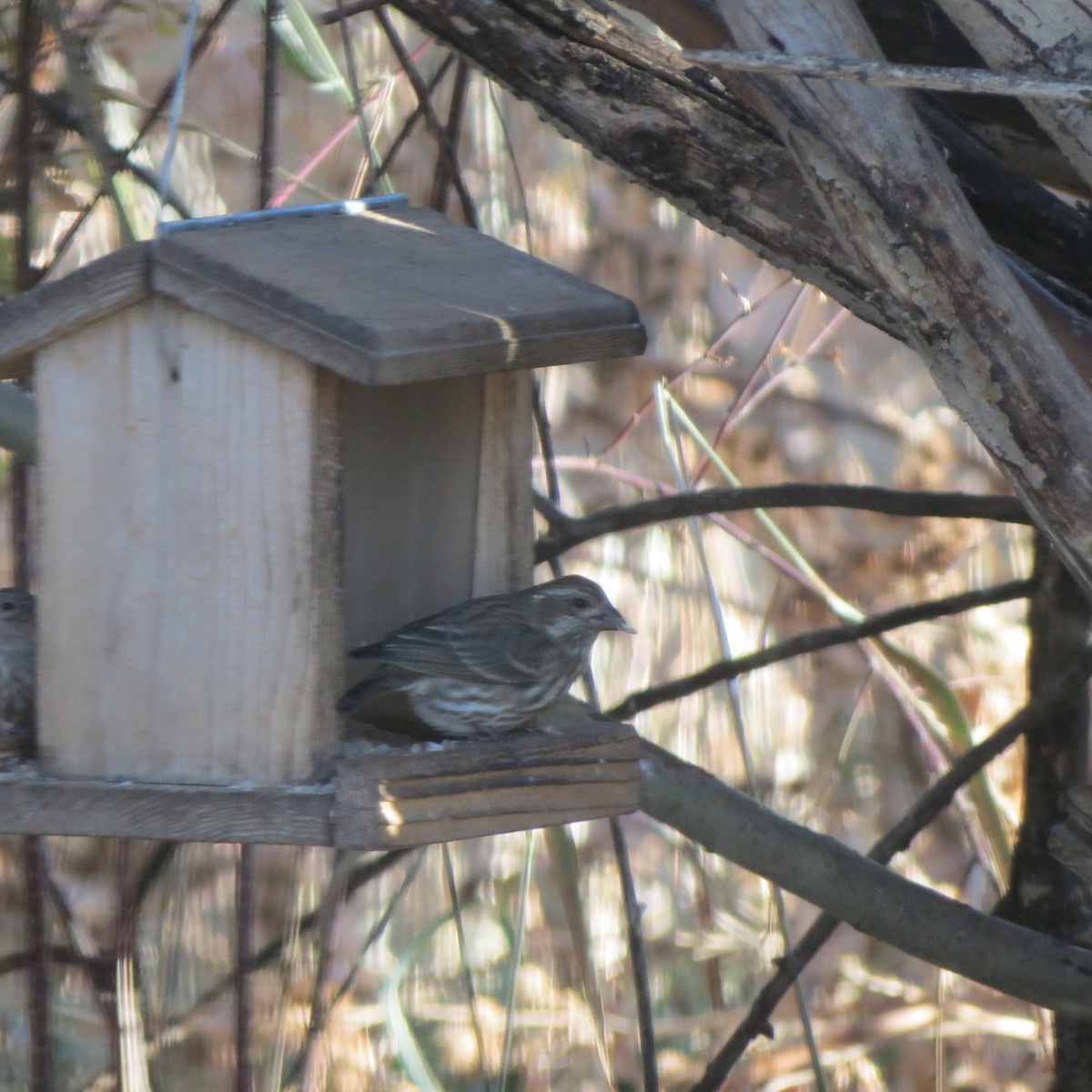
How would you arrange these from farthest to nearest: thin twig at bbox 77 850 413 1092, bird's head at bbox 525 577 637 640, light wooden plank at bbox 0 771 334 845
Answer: thin twig at bbox 77 850 413 1092 → bird's head at bbox 525 577 637 640 → light wooden plank at bbox 0 771 334 845

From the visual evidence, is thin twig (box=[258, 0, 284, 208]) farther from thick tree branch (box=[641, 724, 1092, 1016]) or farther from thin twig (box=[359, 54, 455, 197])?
thick tree branch (box=[641, 724, 1092, 1016])

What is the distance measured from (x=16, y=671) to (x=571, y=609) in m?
1.06

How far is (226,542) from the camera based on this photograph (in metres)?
2.64

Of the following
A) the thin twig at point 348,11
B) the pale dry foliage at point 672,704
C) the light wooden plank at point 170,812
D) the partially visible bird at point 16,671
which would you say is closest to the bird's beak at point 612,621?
the light wooden plank at point 170,812

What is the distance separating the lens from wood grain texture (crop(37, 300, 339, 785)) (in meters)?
2.60

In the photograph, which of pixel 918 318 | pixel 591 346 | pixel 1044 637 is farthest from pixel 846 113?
pixel 1044 637

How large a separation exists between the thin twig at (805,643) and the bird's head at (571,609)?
0.57 metres

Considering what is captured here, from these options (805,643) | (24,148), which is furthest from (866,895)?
(24,148)

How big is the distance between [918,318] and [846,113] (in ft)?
1.09

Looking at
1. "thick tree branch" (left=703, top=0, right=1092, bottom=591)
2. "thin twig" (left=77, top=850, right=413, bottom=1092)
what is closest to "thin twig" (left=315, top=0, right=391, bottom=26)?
"thick tree branch" (left=703, top=0, right=1092, bottom=591)

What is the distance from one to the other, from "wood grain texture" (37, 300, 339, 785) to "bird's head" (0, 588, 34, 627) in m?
0.46

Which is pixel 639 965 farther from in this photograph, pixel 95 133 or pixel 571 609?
pixel 95 133

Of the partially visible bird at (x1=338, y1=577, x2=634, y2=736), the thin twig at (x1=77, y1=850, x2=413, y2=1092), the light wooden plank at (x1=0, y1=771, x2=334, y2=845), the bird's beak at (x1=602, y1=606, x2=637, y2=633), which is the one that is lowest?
the thin twig at (x1=77, y1=850, x2=413, y2=1092)

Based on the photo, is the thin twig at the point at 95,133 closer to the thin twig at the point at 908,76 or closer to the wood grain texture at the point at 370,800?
the wood grain texture at the point at 370,800
